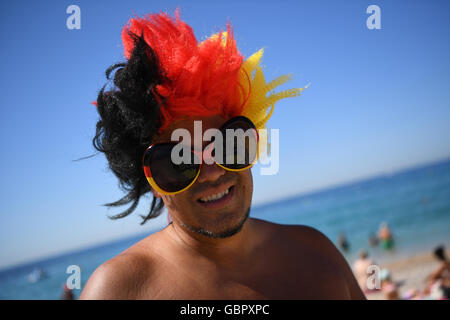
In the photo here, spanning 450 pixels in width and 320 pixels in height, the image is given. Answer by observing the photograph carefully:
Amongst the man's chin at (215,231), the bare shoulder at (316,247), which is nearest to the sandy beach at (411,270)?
the bare shoulder at (316,247)

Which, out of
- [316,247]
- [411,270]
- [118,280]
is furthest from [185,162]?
[411,270]

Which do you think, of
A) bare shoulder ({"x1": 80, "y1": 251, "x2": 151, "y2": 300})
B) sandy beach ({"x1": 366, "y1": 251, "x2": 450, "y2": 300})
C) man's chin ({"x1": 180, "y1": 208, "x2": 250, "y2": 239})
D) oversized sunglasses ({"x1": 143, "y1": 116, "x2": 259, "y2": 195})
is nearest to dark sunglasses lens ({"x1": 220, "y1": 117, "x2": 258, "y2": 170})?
oversized sunglasses ({"x1": 143, "y1": 116, "x2": 259, "y2": 195})

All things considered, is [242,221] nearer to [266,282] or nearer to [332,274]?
[266,282]

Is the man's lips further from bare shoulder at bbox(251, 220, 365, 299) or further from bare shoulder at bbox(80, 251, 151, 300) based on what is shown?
bare shoulder at bbox(251, 220, 365, 299)

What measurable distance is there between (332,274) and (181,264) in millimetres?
944

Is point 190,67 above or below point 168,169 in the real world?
above

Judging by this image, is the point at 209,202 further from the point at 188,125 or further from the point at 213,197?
the point at 188,125

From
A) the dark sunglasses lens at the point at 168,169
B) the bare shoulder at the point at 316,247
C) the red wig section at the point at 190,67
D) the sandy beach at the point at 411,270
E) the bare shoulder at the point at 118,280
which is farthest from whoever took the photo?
the sandy beach at the point at 411,270

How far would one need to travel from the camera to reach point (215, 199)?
1.91 metres

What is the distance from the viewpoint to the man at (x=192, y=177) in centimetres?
183

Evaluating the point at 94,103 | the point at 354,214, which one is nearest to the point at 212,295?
the point at 94,103

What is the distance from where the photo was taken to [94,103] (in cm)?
213

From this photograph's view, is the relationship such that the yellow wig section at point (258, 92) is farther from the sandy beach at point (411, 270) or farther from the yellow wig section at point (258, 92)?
the sandy beach at point (411, 270)

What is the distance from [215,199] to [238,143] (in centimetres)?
35
